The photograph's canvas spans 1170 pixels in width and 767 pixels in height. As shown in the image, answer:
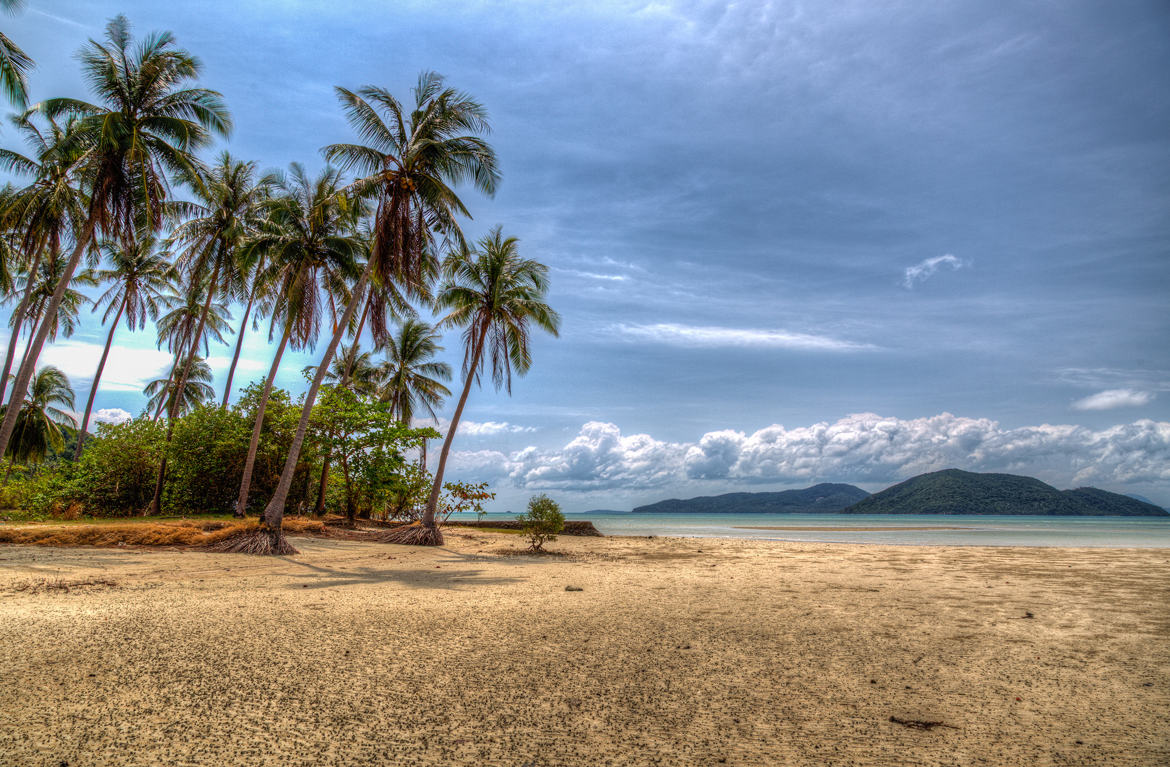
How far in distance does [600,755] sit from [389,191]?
14.8 m

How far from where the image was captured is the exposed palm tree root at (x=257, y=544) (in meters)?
11.5

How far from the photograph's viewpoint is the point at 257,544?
11.6 m

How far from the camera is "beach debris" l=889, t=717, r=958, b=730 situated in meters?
3.37

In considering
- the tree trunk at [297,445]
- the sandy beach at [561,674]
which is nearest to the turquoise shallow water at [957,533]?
the sandy beach at [561,674]

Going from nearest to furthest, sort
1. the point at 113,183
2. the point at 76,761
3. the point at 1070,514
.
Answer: the point at 76,761 → the point at 113,183 → the point at 1070,514

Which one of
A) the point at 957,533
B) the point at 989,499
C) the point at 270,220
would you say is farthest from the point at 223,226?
the point at 989,499

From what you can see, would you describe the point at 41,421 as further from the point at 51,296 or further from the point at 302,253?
the point at 302,253

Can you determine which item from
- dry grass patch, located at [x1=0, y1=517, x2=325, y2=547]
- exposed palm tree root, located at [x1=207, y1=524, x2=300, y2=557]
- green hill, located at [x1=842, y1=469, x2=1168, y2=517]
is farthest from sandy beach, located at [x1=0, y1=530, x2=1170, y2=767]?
green hill, located at [x1=842, y1=469, x2=1168, y2=517]

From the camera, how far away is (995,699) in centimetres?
382

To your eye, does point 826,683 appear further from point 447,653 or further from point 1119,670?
point 447,653

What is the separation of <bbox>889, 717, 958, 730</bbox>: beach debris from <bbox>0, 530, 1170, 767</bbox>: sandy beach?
0.03 m

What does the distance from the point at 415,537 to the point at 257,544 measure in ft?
15.9

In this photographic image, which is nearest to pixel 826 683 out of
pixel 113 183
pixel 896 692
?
pixel 896 692

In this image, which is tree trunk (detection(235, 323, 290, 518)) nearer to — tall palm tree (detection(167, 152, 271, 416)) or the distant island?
tall palm tree (detection(167, 152, 271, 416))
